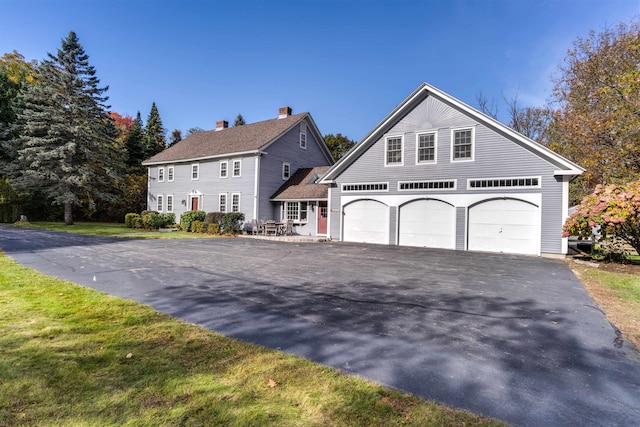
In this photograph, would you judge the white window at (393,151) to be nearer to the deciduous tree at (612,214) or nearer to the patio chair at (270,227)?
the deciduous tree at (612,214)

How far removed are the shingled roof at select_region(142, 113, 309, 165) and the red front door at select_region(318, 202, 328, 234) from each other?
5988mm

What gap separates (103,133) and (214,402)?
108ft

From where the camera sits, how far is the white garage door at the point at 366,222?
17469mm

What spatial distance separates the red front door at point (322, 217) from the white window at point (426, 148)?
700 centimetres

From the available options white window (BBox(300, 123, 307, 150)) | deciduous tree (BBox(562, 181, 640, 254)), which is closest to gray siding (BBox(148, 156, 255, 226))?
white window (BBox(300, 123, 307, 150))

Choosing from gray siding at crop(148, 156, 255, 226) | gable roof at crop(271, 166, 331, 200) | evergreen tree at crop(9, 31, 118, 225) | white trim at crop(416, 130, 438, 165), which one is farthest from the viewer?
evergreen tree at crop(9, 31, 118, 225)

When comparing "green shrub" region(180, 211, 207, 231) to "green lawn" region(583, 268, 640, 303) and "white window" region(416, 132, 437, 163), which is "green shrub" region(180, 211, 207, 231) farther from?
"green lawn" region(583, 268, 640, 303)

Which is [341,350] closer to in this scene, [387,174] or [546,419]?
[546,419]

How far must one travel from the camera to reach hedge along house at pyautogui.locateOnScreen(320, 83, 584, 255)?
1353cm

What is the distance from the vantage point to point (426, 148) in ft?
53.8

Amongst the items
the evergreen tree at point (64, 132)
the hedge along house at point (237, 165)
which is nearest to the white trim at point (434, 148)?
the hedge along house at point (237, 165)

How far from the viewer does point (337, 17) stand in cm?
1585

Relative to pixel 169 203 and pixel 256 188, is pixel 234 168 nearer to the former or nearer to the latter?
pixel 256 188

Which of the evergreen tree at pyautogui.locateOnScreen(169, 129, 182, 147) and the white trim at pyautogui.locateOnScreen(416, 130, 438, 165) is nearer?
the white trim at pyautogui.locateOnScreen(416, 130, 438, 165)
